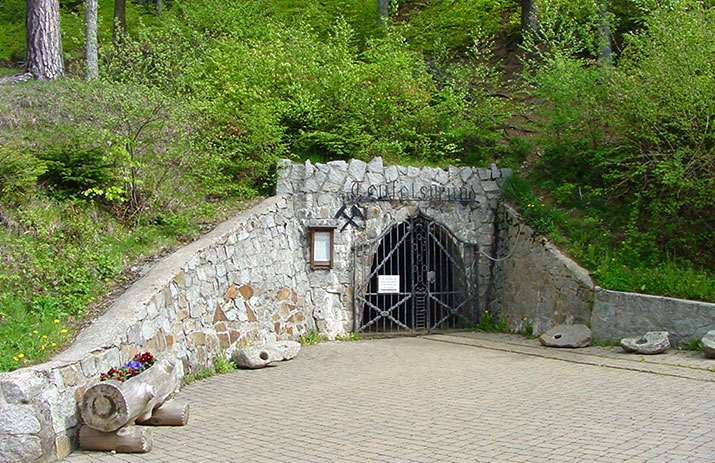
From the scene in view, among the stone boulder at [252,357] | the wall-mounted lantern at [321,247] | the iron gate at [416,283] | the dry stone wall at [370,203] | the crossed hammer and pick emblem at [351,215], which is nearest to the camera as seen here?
the stone boulder at [252,357]

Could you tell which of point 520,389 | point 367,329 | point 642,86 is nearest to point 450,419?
point 520,389

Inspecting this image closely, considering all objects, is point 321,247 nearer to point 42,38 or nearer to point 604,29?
point 42,38

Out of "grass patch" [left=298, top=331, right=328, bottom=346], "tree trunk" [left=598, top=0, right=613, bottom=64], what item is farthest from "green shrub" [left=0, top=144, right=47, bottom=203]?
"tree trunk" [left=598, top=0, right=613, bottom=64]

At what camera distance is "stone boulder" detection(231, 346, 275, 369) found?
860 cm

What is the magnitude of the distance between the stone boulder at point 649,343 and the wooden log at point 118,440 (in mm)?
6431

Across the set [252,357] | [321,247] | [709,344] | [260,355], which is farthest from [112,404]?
[709,344]

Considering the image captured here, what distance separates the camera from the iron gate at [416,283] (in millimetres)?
11523

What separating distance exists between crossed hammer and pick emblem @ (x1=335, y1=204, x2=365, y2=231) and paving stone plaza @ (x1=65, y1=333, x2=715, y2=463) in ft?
9.23

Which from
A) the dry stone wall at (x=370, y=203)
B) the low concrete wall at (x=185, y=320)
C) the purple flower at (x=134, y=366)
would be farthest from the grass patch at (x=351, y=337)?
the purple flower at (x=134, y=366)

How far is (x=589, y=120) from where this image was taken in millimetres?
11766

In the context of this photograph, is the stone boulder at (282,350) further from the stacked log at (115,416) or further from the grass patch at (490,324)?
the grass patch at (490,324)

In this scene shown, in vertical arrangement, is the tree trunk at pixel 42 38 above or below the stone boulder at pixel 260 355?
above

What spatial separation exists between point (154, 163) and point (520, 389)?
6465mm

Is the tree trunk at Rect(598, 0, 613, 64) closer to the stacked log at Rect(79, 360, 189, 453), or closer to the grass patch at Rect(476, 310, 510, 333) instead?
the grass patch at Rect(476, 310, 510, 333)
